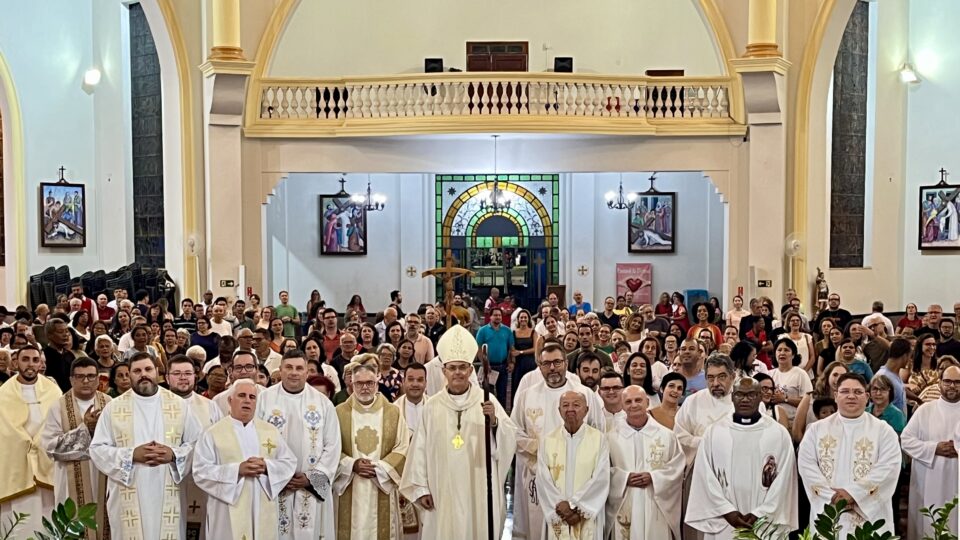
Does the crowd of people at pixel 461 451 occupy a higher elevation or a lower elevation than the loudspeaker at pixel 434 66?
lower

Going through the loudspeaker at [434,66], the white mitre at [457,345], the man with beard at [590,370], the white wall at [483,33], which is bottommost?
the man with beard at [590,370]

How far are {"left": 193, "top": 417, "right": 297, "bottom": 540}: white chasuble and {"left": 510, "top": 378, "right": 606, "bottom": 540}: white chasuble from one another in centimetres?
178

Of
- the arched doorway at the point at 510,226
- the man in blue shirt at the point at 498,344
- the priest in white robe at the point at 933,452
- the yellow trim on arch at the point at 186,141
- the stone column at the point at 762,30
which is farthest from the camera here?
the arched doorway at the point at 510,226

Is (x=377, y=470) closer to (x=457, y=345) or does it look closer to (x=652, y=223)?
(x=457, y=345)

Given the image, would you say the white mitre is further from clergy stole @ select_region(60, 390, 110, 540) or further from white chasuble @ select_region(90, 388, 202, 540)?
clergy stole @ select_region(60, 390, 110, 540)

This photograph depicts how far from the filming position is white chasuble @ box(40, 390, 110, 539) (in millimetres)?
7871

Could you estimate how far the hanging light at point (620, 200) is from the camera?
2458 centimetres

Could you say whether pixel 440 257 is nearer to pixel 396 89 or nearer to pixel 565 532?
pixel 396 89

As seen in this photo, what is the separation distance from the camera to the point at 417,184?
24.9 metres

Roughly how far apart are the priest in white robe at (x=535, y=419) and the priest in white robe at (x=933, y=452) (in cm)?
220

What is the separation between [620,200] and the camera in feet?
80.8

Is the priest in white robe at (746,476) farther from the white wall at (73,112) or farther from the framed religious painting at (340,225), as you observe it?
the framed religious painting at (340,225)

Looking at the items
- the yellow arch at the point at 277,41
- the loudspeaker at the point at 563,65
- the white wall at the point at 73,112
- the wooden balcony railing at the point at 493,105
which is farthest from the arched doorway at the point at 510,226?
the white wall at the point at 73,112

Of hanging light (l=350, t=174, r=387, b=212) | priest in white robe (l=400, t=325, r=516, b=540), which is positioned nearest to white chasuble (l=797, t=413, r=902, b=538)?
priest in white robe (l=400, t=325, r=516, b=540)
